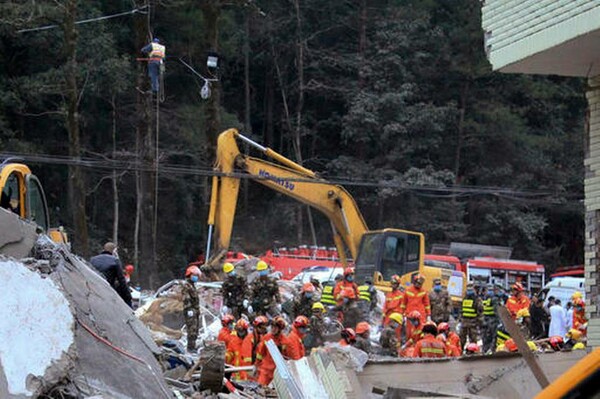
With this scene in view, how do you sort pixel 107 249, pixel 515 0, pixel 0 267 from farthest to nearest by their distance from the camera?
1. pixel 107 249
2. pixel 515 0
3. pixel 0 267

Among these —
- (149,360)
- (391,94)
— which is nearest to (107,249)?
(149,360)

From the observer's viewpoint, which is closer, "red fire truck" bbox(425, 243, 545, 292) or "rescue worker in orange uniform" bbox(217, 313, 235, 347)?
"rescue worker in orange uniform" bbox(217, 313, 235, 347)

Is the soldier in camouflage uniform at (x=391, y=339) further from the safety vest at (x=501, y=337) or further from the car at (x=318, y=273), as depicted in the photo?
the car at (x=318, y=273)

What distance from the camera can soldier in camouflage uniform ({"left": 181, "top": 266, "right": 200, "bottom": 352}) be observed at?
1991 centimetres

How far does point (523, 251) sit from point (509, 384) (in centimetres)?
3601

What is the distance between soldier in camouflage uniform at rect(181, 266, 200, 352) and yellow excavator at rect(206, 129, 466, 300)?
4041 millimetres

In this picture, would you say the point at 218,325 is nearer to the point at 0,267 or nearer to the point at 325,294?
the point at 325,294

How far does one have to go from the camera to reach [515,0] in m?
11.8

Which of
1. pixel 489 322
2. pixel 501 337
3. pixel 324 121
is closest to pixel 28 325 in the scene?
pixel 501 337

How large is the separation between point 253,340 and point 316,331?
2.46 m

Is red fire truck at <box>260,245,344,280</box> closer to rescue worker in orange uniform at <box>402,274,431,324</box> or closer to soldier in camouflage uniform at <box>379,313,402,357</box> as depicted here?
rescue worker in orange uniform at <box>402,274,431,324</box>

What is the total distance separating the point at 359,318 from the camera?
21.6m

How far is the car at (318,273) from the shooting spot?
28903 mm

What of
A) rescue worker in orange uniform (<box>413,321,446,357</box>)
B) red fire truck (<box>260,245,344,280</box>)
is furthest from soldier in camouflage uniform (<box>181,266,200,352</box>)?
red fire truck (<box>260,245,344,280</box>)
